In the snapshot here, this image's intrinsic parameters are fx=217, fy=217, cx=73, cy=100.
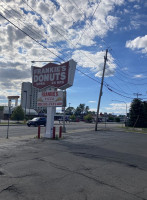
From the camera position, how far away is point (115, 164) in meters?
8.78

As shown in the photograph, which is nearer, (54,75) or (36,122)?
(54,75)

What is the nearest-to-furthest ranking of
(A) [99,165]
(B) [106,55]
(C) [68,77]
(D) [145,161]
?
(A) [99,165] → (D) [145,161] → (C) [68,77] → (B) [106,55]

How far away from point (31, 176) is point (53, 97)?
12.3 m

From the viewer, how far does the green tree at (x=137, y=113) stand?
49.1 m

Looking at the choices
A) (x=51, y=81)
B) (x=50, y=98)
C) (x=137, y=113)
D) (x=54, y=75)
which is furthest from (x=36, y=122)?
(x=137, y=113)

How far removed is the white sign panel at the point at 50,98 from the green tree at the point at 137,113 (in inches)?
1338

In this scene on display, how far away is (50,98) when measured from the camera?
1861cm

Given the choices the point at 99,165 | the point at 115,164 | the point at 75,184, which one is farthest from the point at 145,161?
the point at 75,184

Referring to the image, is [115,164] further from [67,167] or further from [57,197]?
[57,197]

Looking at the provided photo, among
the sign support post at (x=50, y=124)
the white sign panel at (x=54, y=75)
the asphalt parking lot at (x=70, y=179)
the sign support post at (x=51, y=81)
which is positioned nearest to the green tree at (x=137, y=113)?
the sign support post at (x=50, y=124)

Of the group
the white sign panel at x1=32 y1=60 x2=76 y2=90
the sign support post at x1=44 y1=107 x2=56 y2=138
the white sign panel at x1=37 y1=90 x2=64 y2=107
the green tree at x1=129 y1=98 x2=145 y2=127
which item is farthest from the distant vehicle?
the green tree at x1=129 y1=98 x2=145 y2=127

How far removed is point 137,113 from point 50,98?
35142mm

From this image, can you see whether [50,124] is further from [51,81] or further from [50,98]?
[51,81]

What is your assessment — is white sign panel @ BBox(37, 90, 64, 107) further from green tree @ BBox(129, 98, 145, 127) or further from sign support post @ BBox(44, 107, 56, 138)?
green tree @ BBox(129, 98, 145, 127)
